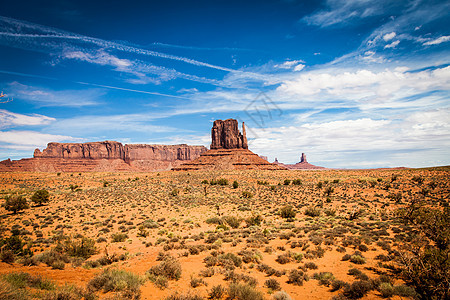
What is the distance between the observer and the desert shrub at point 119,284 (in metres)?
7.06

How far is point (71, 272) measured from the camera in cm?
883

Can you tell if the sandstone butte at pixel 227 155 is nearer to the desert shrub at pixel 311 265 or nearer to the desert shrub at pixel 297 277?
the desert shrub at pixel 311 265

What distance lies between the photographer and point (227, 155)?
11056cm

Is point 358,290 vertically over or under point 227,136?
under

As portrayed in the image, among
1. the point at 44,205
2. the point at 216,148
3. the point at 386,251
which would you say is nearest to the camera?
the point at 386,251

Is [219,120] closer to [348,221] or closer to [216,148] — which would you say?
[216,148]

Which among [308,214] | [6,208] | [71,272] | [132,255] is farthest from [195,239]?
[6,208]

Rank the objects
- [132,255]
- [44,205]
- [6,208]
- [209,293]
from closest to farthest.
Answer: [209,293] → [132,255] → [6,208] → [44,205]

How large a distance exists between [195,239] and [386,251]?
11386 mm

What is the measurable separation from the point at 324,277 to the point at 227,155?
102 metres

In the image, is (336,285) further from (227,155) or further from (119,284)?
(227,155)

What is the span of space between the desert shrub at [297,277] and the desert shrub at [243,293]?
220 centimetres

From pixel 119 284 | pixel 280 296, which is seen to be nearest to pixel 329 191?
pixel 280 296

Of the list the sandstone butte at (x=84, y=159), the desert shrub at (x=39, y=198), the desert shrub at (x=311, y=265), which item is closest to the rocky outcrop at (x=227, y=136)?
the sandstone butte at (x=84, y=159)
